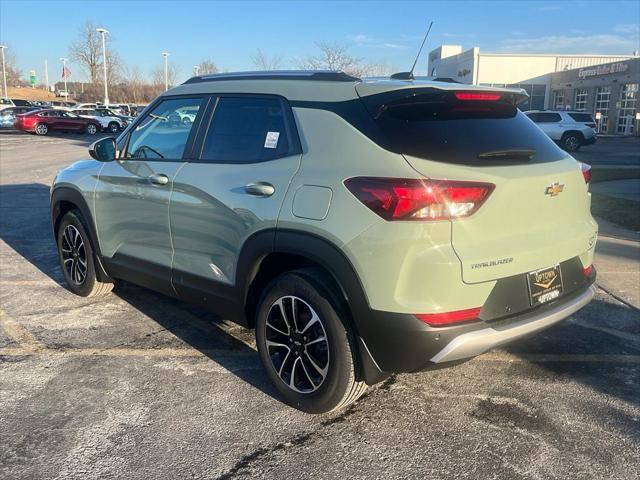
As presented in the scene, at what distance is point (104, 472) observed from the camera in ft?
9.18

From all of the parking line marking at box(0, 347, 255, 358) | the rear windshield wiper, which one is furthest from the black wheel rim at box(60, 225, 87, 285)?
the rear windshield wiper

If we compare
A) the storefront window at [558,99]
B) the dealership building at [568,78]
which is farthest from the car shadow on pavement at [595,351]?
the storefront window at [558,99]

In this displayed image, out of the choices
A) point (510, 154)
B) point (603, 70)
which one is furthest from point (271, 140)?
point (603, 70)

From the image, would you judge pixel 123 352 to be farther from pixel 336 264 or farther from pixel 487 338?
pixel 487 338

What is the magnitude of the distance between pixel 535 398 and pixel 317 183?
1.86 meters

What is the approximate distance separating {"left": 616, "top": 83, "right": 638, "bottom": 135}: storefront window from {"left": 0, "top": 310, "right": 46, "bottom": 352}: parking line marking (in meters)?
43.7

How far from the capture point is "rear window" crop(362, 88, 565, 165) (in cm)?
297

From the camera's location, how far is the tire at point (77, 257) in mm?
5074

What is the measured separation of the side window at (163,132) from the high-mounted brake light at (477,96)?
180 centimetres

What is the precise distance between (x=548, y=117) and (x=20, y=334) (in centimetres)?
2686

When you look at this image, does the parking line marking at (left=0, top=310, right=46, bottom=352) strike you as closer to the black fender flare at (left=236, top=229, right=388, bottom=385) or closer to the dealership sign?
the black fender flare at (left=236, top=229, right=388, bottom=385)

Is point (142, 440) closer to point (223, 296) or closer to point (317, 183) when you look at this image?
point (223, 296)

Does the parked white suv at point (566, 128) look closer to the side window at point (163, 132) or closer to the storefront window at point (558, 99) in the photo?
the side window at point (163, 132)

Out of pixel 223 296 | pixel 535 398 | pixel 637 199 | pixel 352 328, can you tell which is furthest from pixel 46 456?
pixel 637 199
